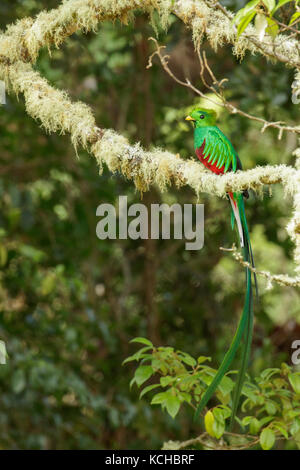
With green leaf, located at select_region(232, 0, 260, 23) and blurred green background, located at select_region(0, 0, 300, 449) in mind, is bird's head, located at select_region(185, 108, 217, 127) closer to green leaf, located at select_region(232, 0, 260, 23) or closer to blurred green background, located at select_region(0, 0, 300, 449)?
green leaf, located at select_region(232, 0, 260, 23)

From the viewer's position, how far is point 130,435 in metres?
2.87

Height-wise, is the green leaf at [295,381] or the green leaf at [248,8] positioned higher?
the green leaf at [248,8]

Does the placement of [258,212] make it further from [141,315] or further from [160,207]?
[141,315]

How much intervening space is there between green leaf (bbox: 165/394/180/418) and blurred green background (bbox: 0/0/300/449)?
88cm

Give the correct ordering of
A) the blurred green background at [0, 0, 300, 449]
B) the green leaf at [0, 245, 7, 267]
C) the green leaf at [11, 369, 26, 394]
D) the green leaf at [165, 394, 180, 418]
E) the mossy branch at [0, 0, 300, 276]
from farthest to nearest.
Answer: the blurred green background at [0, 0, 300, 449]
the green leaf at [0, 245, 7, 267]
the green leaf at [11, 369, 26, 394]
the green leaf at [165, 394, 180, 418]
the mossy branch at [0, 0, 300, 276]

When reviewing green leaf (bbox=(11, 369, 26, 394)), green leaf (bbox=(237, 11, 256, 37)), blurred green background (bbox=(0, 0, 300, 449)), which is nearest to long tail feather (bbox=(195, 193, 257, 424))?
green leaf (bbox=(237, 11, 256, 37))

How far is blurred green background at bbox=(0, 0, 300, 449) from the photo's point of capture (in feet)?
7.66

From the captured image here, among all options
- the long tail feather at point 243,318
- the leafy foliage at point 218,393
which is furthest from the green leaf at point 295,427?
the long tail feather at point 243,318

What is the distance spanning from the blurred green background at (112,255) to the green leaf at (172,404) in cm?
88

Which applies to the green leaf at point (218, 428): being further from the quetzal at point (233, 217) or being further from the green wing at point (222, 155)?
the green wing at point (222, 155)

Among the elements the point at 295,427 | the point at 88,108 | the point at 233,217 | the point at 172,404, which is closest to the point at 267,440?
the point at 295,427

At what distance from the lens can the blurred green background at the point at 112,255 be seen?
2.34m

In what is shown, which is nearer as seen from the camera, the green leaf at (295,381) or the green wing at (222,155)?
the green wing at (222,155)
